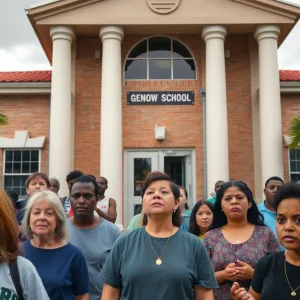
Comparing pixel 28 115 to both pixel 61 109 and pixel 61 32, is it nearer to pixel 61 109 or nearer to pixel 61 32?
pixel 61 109

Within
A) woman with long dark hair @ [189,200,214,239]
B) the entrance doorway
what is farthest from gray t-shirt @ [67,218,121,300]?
the entrance doorway

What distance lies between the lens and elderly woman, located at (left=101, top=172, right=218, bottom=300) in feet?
9.34

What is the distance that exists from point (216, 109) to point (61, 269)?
32.5ft

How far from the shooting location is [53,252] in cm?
337

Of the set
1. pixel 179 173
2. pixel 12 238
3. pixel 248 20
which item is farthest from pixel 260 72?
pixel 12 238

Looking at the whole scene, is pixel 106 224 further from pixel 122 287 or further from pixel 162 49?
pixel 162 49

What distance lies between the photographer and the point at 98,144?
1373cm

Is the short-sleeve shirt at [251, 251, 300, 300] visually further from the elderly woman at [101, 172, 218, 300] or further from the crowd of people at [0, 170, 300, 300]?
the elderly woman at [101, 172, 218, 300]

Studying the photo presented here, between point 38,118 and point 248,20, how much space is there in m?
6.77

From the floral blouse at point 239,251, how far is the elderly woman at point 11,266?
6.14 ft

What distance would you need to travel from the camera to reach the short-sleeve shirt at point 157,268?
2.84 metres

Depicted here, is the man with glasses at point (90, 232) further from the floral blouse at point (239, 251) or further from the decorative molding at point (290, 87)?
the decorative molding at point (290, 87)

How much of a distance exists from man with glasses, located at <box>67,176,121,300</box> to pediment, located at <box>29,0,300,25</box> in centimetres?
958

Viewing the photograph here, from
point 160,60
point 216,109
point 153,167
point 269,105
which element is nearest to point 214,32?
point 160,60
